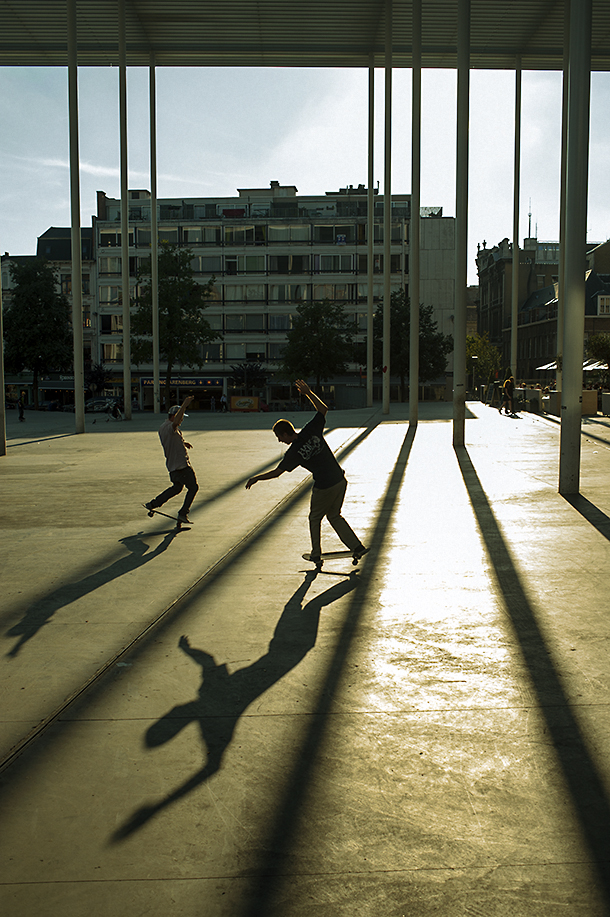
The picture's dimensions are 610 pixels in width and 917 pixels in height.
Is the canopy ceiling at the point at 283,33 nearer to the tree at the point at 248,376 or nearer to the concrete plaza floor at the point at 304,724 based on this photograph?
the concrete plaza floor at the point at 304,724

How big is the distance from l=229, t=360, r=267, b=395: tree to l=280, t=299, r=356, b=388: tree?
10873 millimetres

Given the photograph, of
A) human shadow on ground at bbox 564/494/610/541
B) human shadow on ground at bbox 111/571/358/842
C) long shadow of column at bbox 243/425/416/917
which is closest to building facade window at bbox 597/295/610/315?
human shadow on ground at bbox 564/494/610/541

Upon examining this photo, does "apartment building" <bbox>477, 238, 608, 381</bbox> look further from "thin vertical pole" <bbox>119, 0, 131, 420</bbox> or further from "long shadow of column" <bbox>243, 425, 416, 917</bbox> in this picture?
"long shadow of column" <bbox>243, 425, 416, 917</bbox>

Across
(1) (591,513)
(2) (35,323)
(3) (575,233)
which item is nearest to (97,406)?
(2) (35,323)

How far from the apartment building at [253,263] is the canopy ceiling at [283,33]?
120 feet

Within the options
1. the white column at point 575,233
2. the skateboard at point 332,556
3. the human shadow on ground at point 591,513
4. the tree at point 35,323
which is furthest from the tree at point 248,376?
the skateboard at point 332,556

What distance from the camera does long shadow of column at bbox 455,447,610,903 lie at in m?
2.99

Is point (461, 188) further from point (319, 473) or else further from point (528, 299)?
point (528, 299)

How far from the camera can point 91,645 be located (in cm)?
532

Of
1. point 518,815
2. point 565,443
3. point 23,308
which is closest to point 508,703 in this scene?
point 518,815

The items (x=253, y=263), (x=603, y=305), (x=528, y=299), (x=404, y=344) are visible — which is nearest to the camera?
(x=404, y=344)

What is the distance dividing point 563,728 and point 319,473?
4078 millimetres

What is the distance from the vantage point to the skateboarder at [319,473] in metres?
7.43

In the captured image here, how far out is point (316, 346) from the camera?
60.9m
